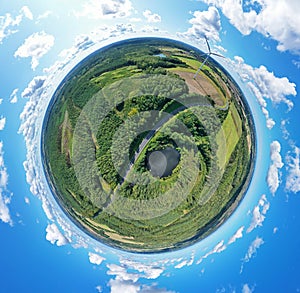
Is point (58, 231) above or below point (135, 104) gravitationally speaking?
below

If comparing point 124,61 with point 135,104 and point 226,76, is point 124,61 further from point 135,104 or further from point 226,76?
point 226,76

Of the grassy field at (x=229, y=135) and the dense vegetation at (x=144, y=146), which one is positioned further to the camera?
the grassy field at (x=229, y=135)

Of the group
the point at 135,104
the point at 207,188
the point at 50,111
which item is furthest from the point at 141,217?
the point at 50,111

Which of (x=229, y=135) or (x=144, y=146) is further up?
(x=229, y=135)

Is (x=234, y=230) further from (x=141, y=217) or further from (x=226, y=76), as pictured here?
(x=226, y=76)

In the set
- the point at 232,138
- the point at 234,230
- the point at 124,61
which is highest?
the point at 124,61

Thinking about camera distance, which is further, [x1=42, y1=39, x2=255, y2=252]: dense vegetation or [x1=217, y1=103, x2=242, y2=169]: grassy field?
[x1=217, y1=103, x2=242, y2=169]: grassy field

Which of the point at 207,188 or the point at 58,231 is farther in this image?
the point at 207,188
